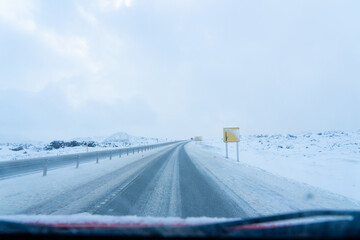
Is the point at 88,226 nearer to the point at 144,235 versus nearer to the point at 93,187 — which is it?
the point at 144,235

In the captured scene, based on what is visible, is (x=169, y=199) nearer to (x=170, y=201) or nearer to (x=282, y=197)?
(x=170, y=201)

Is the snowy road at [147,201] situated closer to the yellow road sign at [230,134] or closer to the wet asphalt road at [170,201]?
the wet asphalt road at [170,201]

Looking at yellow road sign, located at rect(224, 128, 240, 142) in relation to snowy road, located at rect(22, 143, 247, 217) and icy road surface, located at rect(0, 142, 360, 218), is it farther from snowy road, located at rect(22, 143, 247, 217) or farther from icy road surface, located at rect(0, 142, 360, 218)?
snowy road, located at rect(22, 143, 247, 217)

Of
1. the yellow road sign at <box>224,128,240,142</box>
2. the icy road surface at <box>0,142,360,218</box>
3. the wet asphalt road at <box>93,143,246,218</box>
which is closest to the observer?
the wet asphalt road at <box>93,143,246,218</box>

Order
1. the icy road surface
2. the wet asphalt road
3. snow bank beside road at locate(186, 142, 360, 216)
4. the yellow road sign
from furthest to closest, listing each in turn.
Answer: the yellow road sign < snow bank beside road at locate(186, 142, 360, 216) < the icy road surface < the wet asphalt road

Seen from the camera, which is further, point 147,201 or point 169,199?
point 169,199

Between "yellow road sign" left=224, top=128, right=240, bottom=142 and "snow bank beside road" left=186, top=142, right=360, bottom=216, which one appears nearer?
"snow bank beside road" left=186, top=142, right=360, bottom=216

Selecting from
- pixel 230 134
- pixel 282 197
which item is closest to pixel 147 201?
pixel 282 197

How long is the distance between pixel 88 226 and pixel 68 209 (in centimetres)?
311

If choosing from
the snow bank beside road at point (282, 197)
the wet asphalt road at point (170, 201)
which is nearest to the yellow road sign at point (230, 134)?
the snow bank beside road at point (282, 197)

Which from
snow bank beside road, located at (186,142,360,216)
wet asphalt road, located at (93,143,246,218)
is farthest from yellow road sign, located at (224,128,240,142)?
wet asphalt road, located at (93,143,246,218)

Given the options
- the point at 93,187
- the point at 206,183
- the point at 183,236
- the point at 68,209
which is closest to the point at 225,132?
the point at 206,183

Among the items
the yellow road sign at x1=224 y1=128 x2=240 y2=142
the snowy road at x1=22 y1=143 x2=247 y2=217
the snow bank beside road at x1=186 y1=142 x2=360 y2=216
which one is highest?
the yellow road sign at x1=224 y1=128 x2=240 y2=142

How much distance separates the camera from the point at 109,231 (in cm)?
189
